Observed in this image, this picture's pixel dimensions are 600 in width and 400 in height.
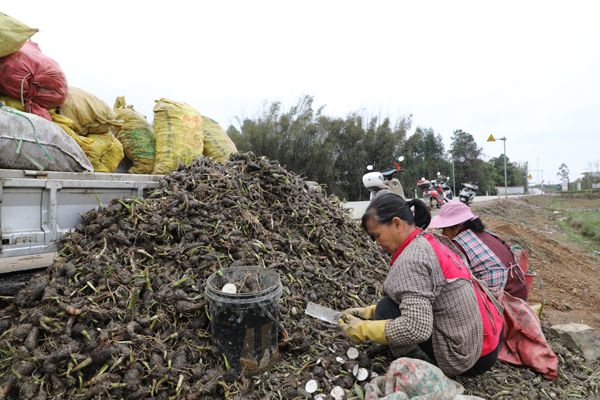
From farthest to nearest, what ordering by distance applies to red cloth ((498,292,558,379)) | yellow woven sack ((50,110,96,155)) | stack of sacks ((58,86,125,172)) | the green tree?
1. the green tree
2. stack of sacks ((58,86,125,172))
3. yellow woven sack ((50,110,96,155))
4. red cloth ((498,292,558,379))

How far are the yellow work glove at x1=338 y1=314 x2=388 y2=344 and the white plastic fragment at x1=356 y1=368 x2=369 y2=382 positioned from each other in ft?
0.68

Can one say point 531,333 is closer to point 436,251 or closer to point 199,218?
point 436,251

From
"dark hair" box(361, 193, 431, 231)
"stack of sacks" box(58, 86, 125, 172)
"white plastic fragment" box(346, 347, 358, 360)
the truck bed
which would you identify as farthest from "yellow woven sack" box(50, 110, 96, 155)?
"white plastic fragment" box(346, 347, 358, 360)

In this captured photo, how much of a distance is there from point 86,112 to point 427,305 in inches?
128

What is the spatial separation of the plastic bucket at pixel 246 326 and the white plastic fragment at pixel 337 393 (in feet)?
1.19

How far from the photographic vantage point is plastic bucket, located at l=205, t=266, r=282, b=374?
1984mm

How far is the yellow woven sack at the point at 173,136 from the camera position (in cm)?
389

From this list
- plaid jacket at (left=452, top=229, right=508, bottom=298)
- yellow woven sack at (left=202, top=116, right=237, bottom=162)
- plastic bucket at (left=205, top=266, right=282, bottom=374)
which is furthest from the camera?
yellow woven sack at (left=202, top=116, right=237, bottom=162)

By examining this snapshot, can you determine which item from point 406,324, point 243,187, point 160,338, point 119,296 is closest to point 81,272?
point 119,296

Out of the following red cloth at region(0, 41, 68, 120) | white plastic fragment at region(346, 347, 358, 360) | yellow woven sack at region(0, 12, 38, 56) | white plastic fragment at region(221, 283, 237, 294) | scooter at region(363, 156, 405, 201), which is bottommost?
white plastic fragment at region(346, 347, 358, 360)

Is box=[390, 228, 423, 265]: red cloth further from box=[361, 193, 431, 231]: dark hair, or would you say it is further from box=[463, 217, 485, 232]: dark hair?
box=[463, 217, 485, 232]: dark hair

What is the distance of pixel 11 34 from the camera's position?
2840 mm

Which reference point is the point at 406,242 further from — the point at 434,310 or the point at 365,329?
the point at 365,329

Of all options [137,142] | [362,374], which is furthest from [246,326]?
[137,142]
